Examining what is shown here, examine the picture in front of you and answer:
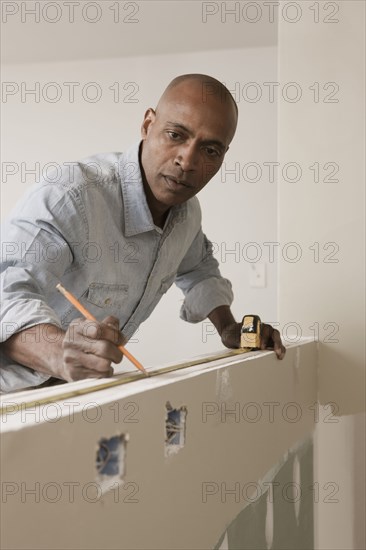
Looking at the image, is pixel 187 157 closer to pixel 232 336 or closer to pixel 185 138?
pixel 185 138

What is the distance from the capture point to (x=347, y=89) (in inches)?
65.2

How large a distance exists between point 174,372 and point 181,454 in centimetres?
10

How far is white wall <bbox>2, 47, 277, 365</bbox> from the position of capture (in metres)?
3.03

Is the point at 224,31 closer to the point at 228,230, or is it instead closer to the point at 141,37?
the point at 141,37

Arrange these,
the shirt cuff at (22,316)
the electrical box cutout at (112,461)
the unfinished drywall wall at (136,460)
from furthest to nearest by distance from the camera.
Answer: the shirt cuff at (22,316) < the electrical box cutout at (112,461) < the unfinished drywall wall at (136,460)

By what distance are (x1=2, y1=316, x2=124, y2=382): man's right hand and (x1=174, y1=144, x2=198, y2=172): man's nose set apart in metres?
0.47

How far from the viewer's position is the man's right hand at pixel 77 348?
2.56ft

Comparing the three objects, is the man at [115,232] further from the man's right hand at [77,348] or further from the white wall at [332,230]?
the white wall at [332,230]

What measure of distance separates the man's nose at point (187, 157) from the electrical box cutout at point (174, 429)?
55cm

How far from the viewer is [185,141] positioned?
1.23m

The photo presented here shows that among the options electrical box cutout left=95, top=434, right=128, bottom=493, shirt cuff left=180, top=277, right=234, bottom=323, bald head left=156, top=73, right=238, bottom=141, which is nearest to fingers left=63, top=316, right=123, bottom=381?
electrical box cutout left=95, top=434, right=128, bottom=493

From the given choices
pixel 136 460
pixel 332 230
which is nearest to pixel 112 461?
pixel 136 460

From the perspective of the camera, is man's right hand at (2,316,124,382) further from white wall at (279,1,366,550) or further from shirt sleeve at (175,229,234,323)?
white wall at (279,1,366,550)

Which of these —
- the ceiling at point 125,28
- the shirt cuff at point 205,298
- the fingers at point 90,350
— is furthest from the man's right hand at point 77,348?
the ceiling at point 125,28
